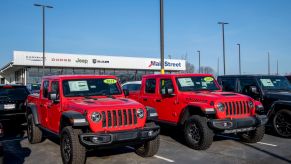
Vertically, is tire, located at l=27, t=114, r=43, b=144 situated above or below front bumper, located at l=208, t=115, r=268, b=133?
below

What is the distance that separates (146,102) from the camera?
32.4 feet

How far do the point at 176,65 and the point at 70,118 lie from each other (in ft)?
126

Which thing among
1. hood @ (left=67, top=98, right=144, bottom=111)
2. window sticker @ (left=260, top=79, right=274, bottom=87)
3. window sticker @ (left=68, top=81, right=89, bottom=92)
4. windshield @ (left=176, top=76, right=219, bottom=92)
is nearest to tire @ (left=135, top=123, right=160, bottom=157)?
hood @ (left=67, top=98, right=144, bottom=111)

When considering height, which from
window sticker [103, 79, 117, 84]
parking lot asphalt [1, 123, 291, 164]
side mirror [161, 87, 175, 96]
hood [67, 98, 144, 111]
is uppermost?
window sticker [103, 79, 117, 84]

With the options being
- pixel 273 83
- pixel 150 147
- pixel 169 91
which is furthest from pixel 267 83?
pixel 150 147

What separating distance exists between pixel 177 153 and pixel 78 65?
95.5ft

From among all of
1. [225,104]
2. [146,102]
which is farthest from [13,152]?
[225,104]

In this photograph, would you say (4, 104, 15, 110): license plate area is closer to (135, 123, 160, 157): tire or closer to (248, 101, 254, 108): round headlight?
(135, 123, 160, 157): tire

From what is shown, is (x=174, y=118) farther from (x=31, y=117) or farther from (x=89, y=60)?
(x=89, y=60)

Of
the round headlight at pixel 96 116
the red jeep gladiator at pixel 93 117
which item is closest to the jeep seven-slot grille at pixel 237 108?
the red jeep gladiator at pixel 93 117

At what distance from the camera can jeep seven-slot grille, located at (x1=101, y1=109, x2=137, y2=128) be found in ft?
20.1

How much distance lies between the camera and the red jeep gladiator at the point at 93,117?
19.7ft

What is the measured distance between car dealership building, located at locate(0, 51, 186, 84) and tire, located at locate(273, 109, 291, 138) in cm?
2038

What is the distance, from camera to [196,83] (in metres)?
9.08
